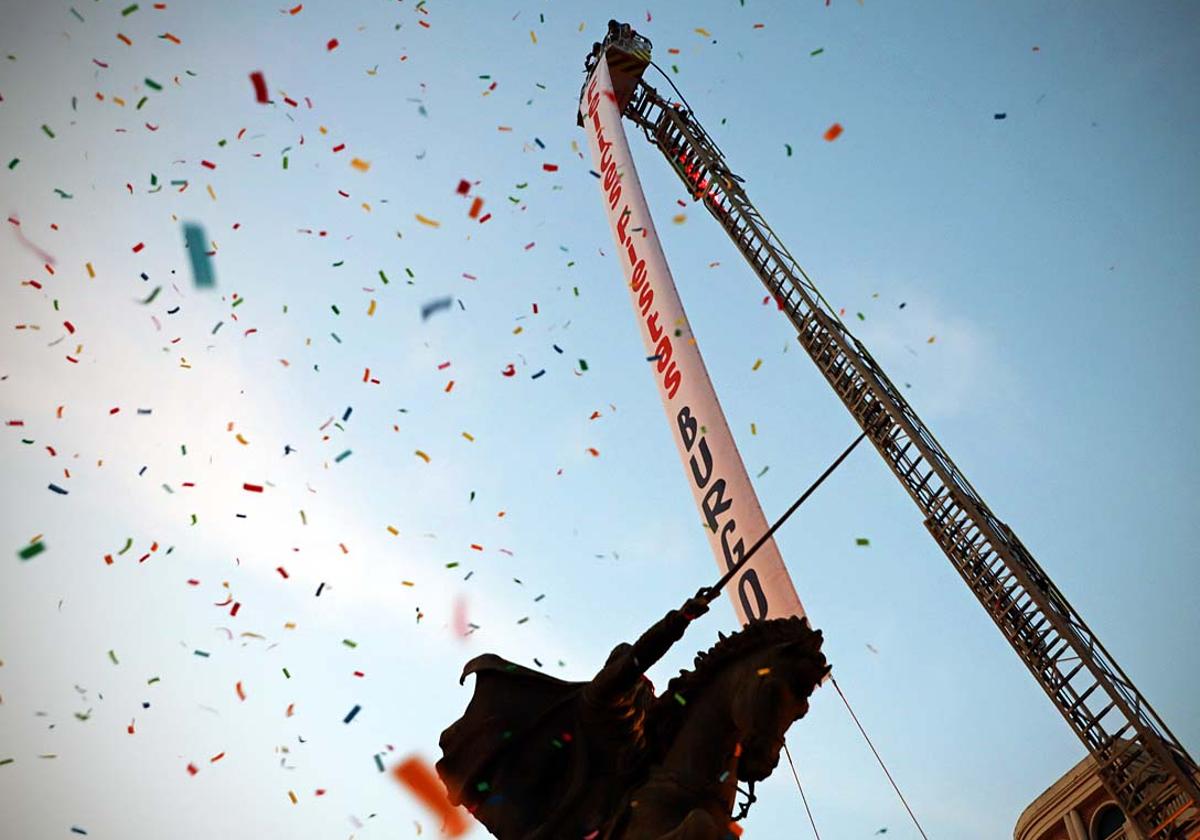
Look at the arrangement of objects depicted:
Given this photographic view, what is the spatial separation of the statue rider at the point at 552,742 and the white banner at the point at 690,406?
8.41 ft

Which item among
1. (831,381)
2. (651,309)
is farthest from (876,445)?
(651,309)

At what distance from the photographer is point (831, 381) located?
472 inches

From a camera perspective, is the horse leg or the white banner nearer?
the horse leg

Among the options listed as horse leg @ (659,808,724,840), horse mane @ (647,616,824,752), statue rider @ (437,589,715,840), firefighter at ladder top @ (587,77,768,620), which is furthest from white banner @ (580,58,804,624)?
horse leg @ (659,808,724,840)

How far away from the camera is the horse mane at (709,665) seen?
3730 millimetres

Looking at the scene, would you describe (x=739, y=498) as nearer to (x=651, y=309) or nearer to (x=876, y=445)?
(x=651, y=309)

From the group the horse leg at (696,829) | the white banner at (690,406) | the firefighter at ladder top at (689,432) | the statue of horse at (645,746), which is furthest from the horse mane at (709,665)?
the firefighter at ladder top at (689,432)

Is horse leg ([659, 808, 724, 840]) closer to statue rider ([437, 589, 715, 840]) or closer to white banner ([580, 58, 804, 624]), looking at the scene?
statue rider ([437, 589, 715, 840])

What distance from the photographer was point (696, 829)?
3125 millimetres

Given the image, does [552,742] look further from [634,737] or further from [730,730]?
[730,730]

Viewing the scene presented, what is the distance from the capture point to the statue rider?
147 inches

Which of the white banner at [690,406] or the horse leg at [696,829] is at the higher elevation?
the white banner at [690,406]

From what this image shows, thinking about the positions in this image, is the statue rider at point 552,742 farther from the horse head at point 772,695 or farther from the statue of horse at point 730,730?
the horse head at point 772,695

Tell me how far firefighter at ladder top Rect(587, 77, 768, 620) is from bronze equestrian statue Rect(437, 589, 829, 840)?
2.61 metres
